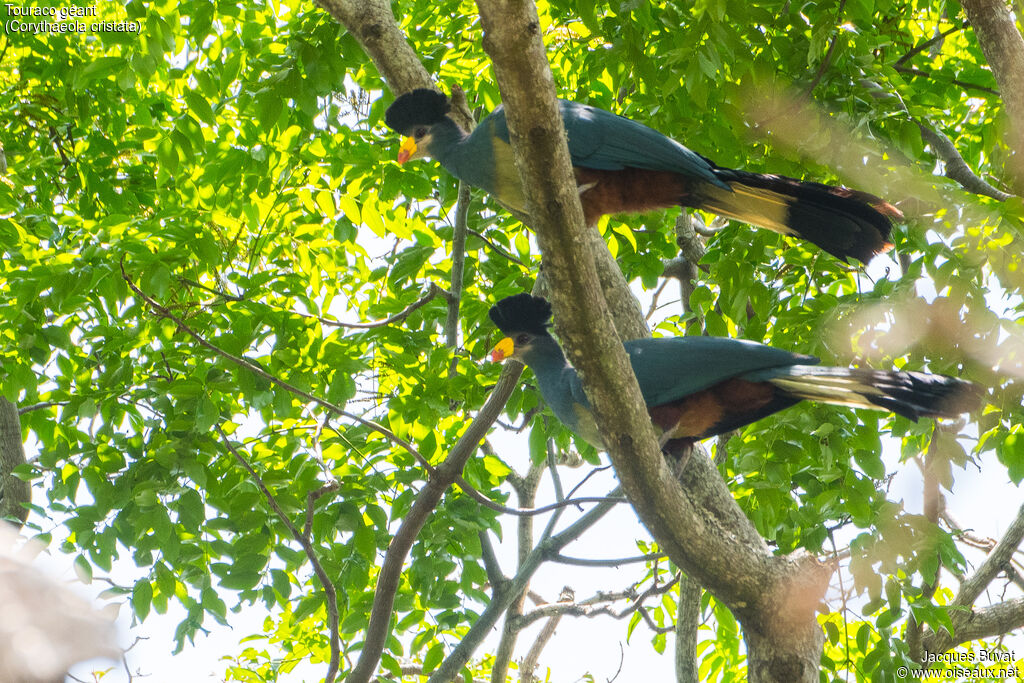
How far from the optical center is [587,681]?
586 centimetres

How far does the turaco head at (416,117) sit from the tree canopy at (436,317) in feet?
0.39

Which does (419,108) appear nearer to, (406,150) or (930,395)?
(406,150)

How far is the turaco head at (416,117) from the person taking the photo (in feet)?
12.7

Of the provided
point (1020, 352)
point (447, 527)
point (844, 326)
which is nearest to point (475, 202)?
point (447, 527)

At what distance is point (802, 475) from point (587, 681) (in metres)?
2.63

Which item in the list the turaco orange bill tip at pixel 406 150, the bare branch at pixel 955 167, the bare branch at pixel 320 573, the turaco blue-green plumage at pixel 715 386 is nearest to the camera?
the turaco blue-green plumage at pixel 715 386

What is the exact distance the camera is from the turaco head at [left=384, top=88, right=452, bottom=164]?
387 centimetres

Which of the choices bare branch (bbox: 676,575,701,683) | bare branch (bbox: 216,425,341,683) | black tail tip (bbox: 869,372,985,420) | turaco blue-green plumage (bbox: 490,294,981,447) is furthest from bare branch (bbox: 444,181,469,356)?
black tail tip (bbox: 869,372,985,420)

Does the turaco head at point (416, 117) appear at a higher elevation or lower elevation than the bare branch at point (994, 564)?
higher

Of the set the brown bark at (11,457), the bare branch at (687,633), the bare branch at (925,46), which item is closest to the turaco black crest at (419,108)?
the bare branch at (925,46)

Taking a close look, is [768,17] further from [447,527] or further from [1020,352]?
[447,527]

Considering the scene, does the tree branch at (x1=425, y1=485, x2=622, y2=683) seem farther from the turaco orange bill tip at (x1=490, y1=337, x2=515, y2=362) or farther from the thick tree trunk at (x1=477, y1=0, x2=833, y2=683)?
the thick tree trunk at (x1=477, y1=0, x2=833, y2=683)

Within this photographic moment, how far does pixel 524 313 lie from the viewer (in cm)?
378

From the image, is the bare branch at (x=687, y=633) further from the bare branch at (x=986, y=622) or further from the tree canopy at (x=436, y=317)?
the bare branch at (x=986, y=622)
